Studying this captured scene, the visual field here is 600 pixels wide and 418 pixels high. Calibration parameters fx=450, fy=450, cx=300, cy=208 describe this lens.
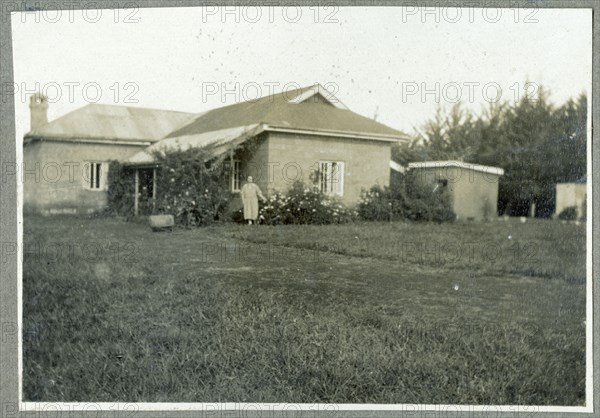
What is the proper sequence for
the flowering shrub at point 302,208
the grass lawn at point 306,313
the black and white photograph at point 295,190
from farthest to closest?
1. the flowering shrub at point 302,208
2. the black and white photograph at point 295,190
3. the grass lawn at point 306,313

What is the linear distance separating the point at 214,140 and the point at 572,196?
7.42 ft

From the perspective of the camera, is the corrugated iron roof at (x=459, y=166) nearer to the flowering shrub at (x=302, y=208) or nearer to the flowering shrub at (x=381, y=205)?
the flowering shrub at (x=381, y=205)

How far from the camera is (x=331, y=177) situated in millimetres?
2881

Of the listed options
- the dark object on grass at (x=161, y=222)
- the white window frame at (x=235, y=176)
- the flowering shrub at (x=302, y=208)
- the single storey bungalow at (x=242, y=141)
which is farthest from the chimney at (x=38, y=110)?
the flowering shrub at (x=302, y=208)

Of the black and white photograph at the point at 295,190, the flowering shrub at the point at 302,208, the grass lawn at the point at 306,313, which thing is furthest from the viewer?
the flowering shrub at the point at 302,208

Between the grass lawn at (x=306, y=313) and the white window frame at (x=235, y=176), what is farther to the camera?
the white window frame at (x=235, y=176)

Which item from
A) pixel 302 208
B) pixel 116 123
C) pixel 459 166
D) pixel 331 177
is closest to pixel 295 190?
pixel 302 208

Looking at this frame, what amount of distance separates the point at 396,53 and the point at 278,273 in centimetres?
152

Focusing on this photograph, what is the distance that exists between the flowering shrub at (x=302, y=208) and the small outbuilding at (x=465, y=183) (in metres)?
0.53

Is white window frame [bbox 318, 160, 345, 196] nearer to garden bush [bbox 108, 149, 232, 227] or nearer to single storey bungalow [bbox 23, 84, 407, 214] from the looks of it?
single storey bungalow [bbox 23, 84, 407, 214]

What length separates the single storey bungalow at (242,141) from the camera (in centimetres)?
276

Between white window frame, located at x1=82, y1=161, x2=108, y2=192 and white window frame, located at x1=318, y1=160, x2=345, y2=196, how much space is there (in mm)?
1414

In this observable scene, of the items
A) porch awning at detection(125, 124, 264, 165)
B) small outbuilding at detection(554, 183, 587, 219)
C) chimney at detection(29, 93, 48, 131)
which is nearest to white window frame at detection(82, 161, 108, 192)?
porch awning at detection(125, 124, 264, 165)

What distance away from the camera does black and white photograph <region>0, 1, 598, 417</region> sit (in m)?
2.67
